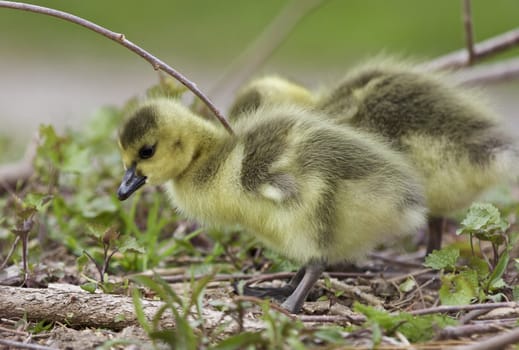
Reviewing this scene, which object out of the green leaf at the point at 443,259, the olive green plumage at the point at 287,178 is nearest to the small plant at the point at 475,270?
the green leaf at the point at 443,259

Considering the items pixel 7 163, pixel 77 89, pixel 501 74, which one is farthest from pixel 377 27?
pixel 7 163

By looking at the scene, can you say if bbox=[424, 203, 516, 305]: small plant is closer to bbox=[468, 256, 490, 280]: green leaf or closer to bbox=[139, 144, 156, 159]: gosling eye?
bbox=[468, 256, 490, 280]: green leaf

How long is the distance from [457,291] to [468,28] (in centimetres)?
178

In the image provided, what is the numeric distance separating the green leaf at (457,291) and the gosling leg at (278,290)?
0.55 meters

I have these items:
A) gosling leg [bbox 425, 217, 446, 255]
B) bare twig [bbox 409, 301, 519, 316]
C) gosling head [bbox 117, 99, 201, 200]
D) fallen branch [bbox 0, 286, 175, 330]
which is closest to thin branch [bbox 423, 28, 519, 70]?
gosling leg [bbox 425, 217, 446, 255]

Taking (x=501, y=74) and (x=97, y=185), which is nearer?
(x=97, y=185)

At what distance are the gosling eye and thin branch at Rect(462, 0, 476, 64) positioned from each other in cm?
172

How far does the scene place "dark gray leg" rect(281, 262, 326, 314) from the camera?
273 cm

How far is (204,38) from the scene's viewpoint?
1056 centimetres

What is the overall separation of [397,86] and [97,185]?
1.54 m

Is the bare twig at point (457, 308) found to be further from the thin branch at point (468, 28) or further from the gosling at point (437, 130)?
the thin branch at point (468, 28)

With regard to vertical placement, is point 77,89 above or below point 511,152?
above

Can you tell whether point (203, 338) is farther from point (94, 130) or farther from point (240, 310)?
point (94, 130)

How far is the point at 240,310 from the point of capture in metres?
2.21
